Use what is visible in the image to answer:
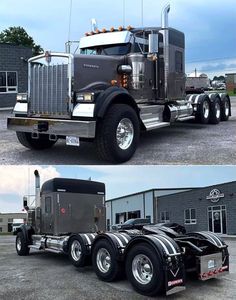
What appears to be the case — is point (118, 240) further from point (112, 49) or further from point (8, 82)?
point (8, 82)

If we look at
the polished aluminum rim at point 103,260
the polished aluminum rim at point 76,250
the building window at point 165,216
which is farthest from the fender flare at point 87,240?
the building window at point 165,216

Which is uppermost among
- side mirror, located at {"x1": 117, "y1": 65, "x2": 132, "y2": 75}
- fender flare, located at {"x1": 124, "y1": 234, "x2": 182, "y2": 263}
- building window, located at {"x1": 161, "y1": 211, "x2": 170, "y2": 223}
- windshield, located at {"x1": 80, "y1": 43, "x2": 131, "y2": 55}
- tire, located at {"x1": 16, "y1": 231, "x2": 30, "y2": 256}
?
windshield, located at {"x1": 80, "y1": 43, "x2": 131, "y2": 55}

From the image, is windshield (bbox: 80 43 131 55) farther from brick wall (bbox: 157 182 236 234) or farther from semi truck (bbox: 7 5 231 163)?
brick wall (bbox: 157 182 236 234)

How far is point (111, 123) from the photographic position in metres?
8.16

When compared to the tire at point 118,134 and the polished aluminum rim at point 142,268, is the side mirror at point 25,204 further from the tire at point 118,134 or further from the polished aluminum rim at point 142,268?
the polished aluminum rim at point 142,268

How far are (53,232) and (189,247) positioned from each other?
157 inches

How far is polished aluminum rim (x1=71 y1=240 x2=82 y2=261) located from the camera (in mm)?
8055

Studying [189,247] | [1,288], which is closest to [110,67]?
[189,247]

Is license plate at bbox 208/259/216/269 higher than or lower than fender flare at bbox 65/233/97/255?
lower

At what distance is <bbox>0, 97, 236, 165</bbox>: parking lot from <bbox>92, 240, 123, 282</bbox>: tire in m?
2.17

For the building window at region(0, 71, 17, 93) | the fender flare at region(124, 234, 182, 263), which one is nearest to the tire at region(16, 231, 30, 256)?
the fender flare at region(124, 234, 182, 263)

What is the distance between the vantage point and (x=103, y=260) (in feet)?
23.6

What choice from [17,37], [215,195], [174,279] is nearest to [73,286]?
[174,279]

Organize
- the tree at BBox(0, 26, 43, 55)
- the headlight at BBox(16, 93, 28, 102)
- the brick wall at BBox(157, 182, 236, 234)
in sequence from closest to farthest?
the headlight at BBox(16, 93, 28, 102) → the brick wall at BBox(157, 182, 236, 234) → the tree at BBox(0, 26, 43, 55)
